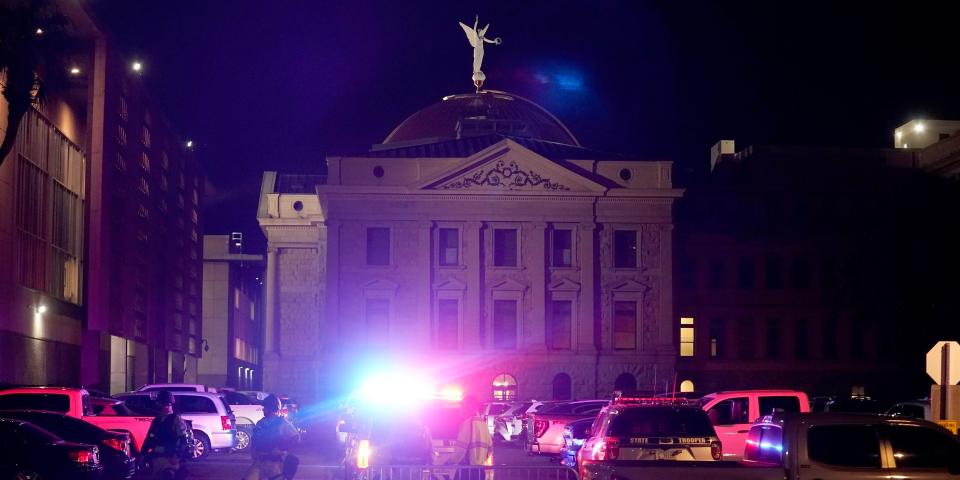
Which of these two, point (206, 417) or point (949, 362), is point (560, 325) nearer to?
point (206, 417)

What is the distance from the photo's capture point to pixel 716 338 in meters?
75.2

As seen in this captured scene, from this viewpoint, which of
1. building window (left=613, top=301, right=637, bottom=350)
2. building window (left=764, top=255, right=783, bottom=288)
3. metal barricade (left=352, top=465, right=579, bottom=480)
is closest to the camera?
metal barricade (left=352, top=465, right=579, bottom=480)

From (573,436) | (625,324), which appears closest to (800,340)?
(625,324)

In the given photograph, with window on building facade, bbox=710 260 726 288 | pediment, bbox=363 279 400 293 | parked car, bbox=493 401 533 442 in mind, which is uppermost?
window on building facade, bbox=710 260 726 288

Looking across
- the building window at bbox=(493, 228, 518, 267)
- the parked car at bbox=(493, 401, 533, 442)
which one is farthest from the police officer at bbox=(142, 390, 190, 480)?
the building window at bbox=(493, 228, 518, 267)

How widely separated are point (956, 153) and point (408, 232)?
106 ft

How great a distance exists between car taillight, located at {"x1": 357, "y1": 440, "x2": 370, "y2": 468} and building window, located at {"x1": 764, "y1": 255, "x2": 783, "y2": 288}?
5947cm

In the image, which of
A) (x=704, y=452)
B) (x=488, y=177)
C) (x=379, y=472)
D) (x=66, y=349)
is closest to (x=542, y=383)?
(x=488, y=177)

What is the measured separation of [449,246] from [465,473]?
182 ft

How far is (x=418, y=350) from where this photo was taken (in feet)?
227

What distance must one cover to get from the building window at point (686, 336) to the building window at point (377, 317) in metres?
16.6

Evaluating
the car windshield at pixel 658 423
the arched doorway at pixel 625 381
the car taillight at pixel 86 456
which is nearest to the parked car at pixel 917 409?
the car windshield at pixel 658 423

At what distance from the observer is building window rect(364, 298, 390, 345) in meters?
69.5

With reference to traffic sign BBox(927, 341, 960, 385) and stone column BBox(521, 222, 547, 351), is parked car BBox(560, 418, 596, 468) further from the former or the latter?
stone column BBox(521, 222, 547, 351)
